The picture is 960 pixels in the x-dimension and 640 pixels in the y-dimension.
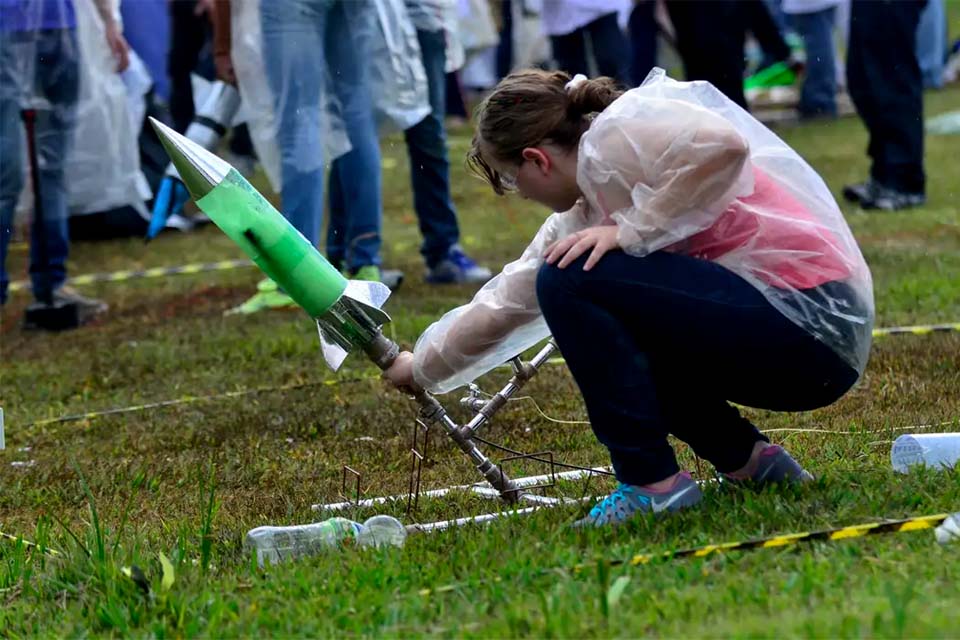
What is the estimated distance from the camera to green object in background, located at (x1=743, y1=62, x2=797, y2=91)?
45.7 ft

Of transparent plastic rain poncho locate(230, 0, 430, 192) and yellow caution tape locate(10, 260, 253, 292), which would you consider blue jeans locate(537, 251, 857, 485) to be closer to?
transparent plastic rain poncho locate(230, 0, 430, 192)

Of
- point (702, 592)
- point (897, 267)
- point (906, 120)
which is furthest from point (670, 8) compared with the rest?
point (702, 592)

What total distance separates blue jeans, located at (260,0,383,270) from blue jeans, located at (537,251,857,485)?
263 centimetres

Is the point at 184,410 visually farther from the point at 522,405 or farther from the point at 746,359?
the point at 746,359

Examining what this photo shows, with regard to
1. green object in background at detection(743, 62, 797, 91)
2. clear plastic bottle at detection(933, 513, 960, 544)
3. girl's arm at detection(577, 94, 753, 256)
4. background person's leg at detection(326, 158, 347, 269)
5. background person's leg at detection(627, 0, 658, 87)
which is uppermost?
girl's arm at detection(577, 94, 753, 256)

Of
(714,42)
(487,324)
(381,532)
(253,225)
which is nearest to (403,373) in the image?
(487,324)

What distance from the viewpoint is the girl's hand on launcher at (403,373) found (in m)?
2.97

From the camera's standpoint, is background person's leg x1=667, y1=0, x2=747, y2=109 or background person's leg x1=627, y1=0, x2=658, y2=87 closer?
background person's leg x1=667, y1=0, x2=747, y2=109

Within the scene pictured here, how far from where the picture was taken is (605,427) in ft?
9.07

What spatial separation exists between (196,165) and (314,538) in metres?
0.76

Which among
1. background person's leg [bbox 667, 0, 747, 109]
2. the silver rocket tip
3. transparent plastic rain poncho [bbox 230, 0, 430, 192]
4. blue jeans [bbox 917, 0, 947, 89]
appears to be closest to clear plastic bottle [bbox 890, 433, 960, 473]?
the silver rocket tip

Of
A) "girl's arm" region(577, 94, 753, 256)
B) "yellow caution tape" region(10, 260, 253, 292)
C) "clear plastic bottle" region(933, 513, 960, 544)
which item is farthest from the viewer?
"yellow caution tape" region(10, 260, 253, 292)

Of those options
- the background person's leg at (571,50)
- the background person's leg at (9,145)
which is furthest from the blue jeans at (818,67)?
the background person's leg at (9,145)

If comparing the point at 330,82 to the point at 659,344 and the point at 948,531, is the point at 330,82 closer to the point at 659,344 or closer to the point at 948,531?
the point at 659,344
